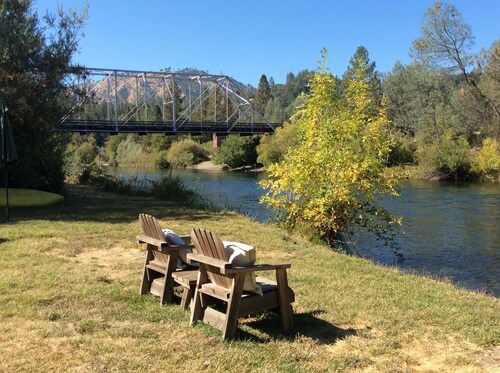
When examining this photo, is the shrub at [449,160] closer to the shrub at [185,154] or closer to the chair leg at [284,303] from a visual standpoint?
the shrub at [185,154]

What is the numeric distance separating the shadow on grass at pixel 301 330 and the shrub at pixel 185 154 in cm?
6233

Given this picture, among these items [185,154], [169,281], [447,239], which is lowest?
[447,239]

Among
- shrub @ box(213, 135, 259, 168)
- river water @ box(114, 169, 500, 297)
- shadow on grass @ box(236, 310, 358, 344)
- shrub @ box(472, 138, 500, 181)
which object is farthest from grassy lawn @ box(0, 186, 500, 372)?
shrub @ box(213, 135, 259, 168)

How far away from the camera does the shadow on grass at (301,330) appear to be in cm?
434

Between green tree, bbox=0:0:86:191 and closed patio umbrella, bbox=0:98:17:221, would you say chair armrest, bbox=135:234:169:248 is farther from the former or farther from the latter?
green tree, bbox=0:0:86:191

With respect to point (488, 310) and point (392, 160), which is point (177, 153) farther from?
point (488, 310)

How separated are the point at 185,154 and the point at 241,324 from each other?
63.5 m

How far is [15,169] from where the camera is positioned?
47.0 feet

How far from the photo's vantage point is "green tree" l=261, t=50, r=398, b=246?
10836mm

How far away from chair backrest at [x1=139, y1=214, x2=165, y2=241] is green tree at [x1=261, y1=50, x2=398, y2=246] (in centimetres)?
593

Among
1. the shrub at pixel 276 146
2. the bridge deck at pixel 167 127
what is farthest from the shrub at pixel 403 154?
the bridge deck at pixel 167 127

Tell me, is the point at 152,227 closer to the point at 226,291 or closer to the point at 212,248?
the point at 212,248

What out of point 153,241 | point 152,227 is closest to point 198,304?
point 153,241

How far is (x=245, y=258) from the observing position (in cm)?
423
